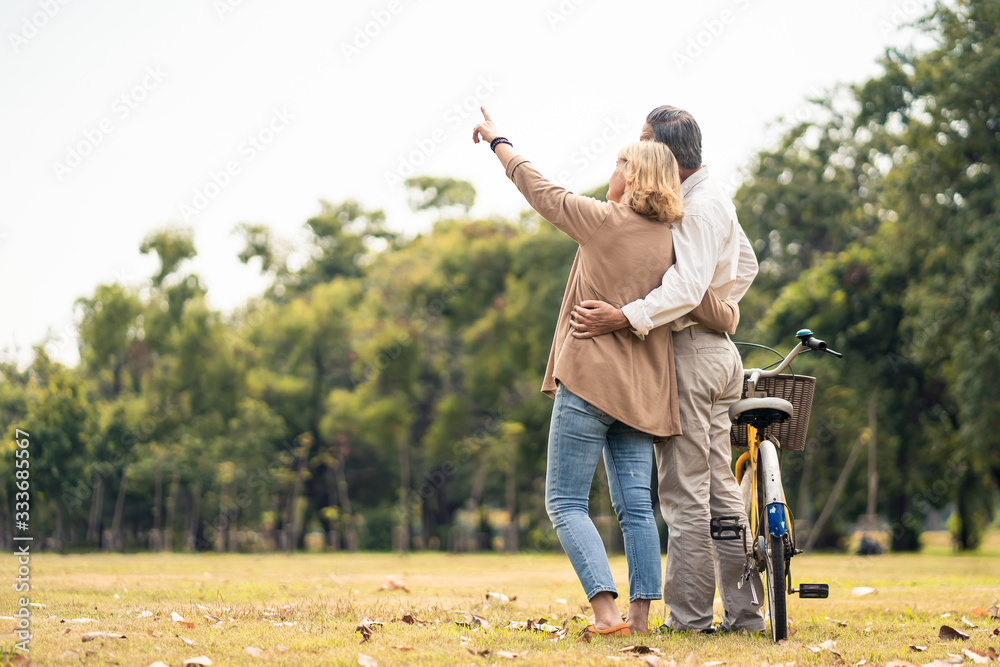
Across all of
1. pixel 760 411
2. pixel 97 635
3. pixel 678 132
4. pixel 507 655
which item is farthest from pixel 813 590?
pixel 97 635

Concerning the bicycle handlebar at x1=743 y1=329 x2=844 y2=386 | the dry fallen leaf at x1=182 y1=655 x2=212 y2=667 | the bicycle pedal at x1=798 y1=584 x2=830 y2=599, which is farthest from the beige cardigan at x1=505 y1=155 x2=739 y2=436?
the dry fallen leaf at x1=182 y1=655 x2=212 y2=667

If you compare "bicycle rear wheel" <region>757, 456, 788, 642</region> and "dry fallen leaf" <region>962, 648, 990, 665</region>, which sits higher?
"bicycle rear wheel" <region>757, 456, 788, 642</region>

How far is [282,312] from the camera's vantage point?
3092 cm

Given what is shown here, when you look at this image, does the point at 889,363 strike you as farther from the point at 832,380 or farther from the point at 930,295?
the point at 930,295

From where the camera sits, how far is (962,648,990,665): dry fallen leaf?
125 inches

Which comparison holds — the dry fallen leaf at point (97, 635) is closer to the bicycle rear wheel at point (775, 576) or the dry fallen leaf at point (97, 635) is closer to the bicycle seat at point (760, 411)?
the bicycle rear wheel at point (775, 576)

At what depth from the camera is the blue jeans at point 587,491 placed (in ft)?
12.4

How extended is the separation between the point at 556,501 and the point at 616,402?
48cm

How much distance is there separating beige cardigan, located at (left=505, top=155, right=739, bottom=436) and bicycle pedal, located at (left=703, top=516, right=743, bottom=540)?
47 centimetres

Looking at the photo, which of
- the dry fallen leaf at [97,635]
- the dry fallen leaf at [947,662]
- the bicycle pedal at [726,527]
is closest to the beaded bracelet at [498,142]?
the bicycle pedal at [726,527]

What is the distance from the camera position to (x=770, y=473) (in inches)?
153

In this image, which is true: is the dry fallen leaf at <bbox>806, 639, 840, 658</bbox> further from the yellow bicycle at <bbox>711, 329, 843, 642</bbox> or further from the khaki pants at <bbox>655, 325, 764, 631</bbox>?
the khaki pants at <bbox>655, 325, 764, 631</bbox>

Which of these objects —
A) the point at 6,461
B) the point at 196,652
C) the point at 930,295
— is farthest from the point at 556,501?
the point at 930,295

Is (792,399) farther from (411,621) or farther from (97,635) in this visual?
(97,635)
